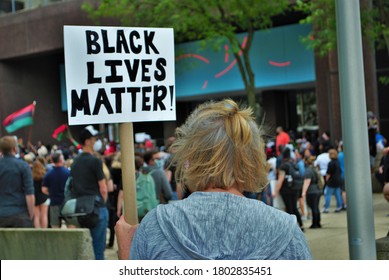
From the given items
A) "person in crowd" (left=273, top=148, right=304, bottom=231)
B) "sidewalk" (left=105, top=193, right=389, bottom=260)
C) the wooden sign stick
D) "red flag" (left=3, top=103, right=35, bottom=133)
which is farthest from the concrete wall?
"red flag" (left=3, top=103, right=35, bottom=133)

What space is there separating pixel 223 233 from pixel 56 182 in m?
8.95

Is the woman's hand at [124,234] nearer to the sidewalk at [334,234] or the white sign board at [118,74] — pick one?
the white sign board at [118,74]

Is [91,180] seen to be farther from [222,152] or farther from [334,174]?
[334,174]

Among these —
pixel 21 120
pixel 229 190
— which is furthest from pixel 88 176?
pixel 21 120

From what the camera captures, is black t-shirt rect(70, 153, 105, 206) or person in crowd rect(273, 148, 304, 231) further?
person in crowd rect(273, 148, 304, 231)

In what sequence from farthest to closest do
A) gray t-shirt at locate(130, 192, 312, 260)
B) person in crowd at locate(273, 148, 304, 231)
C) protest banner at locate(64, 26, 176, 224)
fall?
person in crowd at locate(273, 148, 304, 231)
protest banner at locate(64, 26, 176, 224)
gray t-shirt at locate(130, 192, 312, 260)

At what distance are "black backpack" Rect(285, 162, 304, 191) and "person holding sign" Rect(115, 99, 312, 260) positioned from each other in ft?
34.8

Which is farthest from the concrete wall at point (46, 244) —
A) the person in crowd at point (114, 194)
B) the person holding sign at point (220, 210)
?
the person holding sign at point (220, 210)

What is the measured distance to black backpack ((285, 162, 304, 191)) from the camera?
12888 mm

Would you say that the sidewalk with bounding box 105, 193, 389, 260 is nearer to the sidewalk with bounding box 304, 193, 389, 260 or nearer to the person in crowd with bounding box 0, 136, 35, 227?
the sidewalk with bounding box 304, 193, 389, 260

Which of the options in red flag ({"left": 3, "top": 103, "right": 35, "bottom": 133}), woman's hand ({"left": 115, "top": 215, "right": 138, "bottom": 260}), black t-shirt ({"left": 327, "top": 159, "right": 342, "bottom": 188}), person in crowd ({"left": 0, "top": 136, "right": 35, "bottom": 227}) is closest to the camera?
woman's hand ({"left": 115, "top": 215, "right": 138, "bottom": 260})

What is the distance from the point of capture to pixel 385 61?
84.8ft
